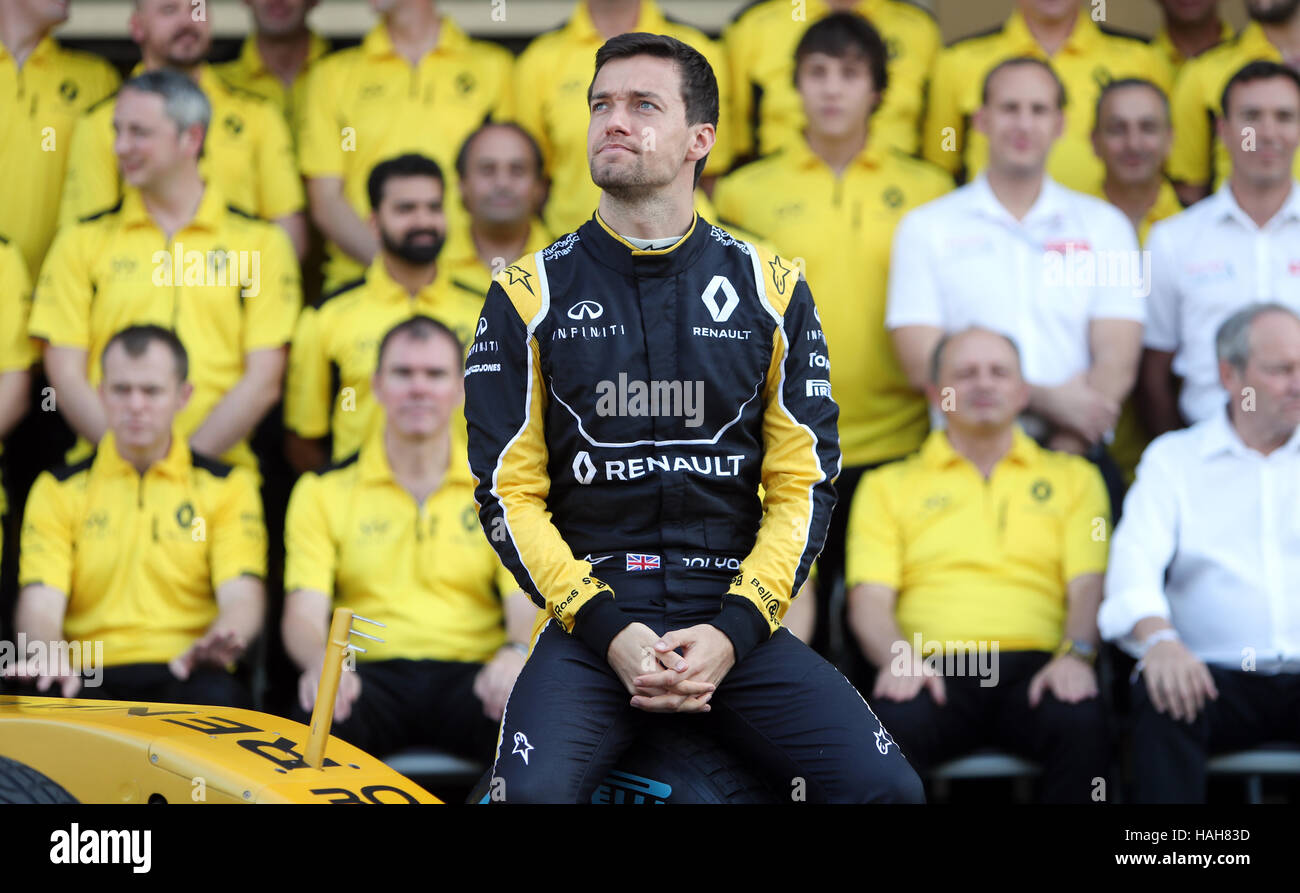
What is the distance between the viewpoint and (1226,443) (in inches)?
197

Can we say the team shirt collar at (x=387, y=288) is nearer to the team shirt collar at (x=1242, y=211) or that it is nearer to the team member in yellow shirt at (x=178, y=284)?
the team member in yellow shirt at (x=178, y=284)

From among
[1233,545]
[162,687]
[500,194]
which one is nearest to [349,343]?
[500,194]

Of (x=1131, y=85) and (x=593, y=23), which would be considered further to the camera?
(x=593, y=23)

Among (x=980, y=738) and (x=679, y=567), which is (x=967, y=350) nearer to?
(x=980, y=738)

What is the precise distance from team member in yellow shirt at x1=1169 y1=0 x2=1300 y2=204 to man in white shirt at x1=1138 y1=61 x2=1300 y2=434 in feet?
1.18

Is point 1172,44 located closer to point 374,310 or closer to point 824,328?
point 824,328

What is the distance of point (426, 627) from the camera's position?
5.04m

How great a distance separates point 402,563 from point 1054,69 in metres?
3.06

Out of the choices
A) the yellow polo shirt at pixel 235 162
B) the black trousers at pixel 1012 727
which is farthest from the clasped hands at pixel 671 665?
the yellow polo shirt at pixel 235 162

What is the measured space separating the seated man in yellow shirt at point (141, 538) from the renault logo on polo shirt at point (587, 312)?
2426 millimetres

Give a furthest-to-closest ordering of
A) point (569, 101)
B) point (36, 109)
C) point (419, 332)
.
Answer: point (36, 109), point (569, 101), point (419, 332)

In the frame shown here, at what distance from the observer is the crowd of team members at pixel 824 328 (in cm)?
→ 489
